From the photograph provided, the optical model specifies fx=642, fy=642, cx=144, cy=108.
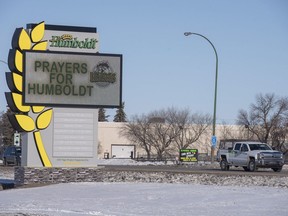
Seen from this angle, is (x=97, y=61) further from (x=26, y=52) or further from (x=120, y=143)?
(x=120, y=143)

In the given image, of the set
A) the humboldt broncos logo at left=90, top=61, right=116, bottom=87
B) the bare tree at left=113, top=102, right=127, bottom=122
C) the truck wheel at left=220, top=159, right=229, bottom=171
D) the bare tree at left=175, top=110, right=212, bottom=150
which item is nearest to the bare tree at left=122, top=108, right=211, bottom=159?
the bare tree at left=175, top=110, right=212, bottom=150

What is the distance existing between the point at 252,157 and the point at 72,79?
15.5 meters

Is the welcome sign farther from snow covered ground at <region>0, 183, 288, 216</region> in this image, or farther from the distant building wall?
the distant building wall

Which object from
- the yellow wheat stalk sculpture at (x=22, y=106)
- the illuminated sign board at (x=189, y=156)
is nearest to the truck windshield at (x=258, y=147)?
the illuminated sign board at (x=189, y=156)

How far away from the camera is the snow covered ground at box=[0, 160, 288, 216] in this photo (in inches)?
647

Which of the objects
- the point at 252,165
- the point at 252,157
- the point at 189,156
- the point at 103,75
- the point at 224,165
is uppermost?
the point at 103,75

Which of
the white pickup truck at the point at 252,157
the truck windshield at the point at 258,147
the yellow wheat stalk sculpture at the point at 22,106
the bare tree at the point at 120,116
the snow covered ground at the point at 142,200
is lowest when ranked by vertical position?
the snow covered ground at the point at 142,200

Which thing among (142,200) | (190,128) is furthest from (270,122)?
(142,200)

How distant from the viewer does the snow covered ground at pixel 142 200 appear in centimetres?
1644

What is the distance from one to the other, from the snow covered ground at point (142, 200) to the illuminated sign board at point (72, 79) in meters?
3.82

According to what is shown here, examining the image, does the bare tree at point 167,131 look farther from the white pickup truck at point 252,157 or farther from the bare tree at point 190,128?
the white pickup truck at point 252,157

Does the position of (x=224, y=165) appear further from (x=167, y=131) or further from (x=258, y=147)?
(x=167, y=131)

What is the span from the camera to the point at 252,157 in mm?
38625

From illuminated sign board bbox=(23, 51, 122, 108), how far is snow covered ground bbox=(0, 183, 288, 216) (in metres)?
3.82
